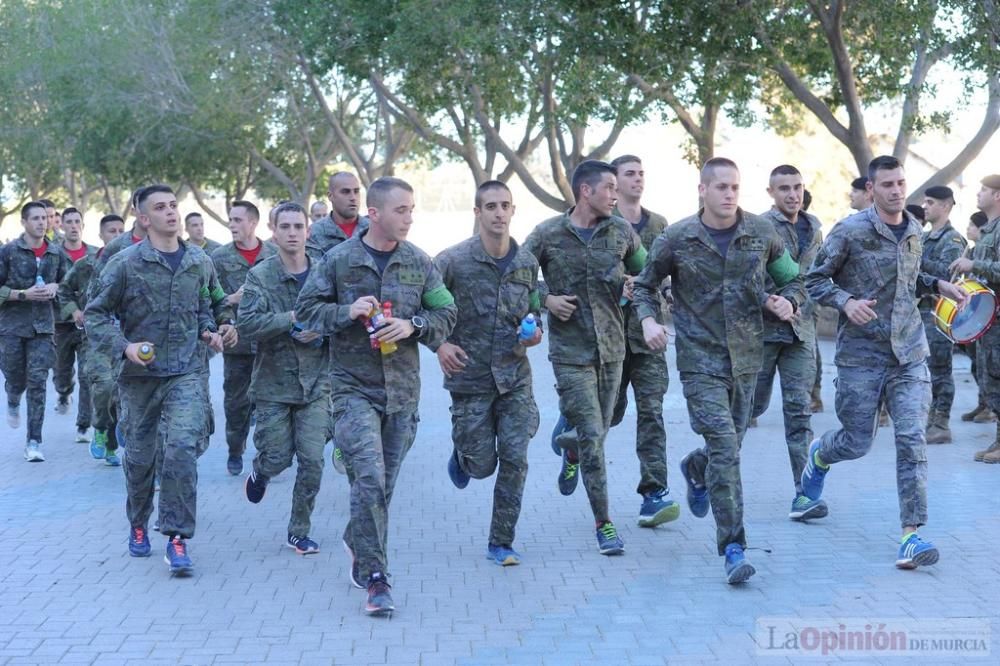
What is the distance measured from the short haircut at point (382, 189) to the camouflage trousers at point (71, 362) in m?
5.66

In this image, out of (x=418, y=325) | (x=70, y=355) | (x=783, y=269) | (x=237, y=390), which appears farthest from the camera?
(x=70, y=355)

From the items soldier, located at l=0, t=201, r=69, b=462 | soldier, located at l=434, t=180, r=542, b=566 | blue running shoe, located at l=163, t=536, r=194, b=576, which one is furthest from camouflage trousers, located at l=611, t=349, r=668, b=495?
soldier, located at l=0, t=201, r=69, b=462

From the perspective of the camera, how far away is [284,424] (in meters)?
8.23

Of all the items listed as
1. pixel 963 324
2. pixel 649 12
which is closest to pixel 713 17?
pixel 649 12

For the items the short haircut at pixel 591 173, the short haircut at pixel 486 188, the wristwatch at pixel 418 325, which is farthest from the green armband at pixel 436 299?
the short haircut at pixel 591 173

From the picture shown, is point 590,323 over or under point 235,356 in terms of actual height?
over

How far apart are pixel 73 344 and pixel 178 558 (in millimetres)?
5994

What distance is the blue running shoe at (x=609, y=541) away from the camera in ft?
25.0

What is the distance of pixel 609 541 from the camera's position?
7621 millimetres

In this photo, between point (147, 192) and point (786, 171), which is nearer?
point (147, 192)

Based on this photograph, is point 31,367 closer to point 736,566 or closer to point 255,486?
point 255,486

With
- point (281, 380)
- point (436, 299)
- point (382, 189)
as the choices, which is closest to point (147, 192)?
point (281, 380)

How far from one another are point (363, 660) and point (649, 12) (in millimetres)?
14774

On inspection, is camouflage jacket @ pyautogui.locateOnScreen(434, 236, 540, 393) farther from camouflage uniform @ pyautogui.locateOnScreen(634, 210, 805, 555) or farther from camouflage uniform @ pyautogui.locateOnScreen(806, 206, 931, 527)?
camouflage uniform @ pyautogui.locateOnScreen(806, 206, 931, 527)
